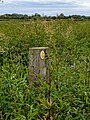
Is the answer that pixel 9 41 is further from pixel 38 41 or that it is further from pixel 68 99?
pixel 68 99

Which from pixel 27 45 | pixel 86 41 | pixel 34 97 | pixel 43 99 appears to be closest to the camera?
pixel 43 99

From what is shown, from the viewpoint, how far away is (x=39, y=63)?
391cm

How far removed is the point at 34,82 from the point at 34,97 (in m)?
0.21

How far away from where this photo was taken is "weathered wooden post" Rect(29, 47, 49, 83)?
152 inches

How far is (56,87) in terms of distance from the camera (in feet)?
12.7

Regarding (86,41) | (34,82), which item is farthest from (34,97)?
(86,41)

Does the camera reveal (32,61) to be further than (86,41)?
No

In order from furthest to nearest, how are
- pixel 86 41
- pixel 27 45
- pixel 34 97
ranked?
pixel 86 41
pixel 27 45
pixel 34 97

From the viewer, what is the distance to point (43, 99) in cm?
356

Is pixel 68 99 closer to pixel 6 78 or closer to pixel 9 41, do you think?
pixel 6 78

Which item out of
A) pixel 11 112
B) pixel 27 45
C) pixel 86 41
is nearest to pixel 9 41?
pixel 27 45

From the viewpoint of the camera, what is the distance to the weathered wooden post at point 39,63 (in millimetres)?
3869

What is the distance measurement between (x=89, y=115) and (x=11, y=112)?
0.76m

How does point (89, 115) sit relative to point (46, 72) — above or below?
below
